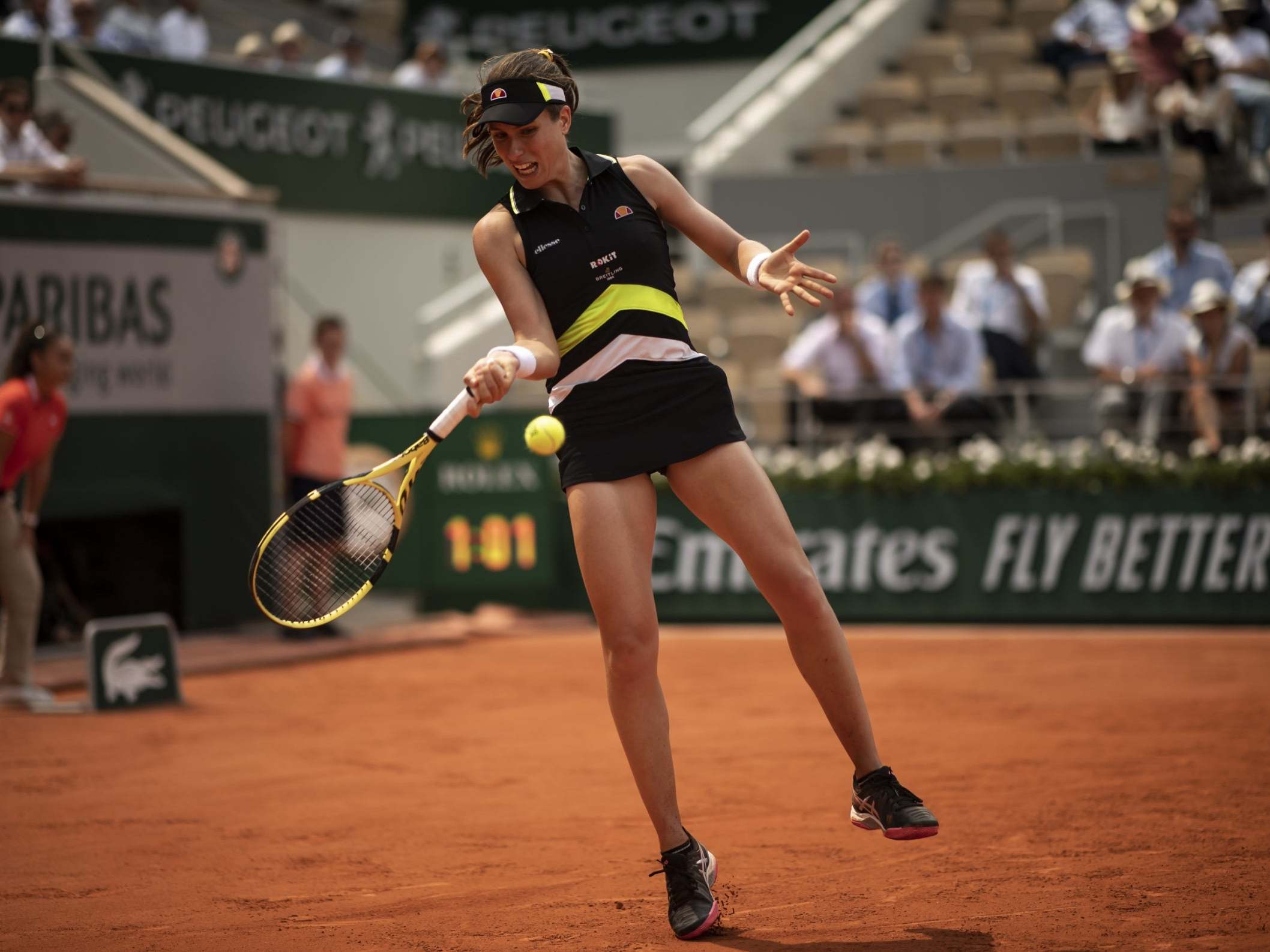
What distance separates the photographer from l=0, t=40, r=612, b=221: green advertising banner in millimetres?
14719

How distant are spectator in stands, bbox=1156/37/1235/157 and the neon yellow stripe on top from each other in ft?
40.1

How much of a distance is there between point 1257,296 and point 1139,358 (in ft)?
4.67

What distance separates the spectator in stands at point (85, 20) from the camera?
14.5 meters

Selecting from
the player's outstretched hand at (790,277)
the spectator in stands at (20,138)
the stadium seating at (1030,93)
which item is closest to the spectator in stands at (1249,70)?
the stadium seating at (1030,93)

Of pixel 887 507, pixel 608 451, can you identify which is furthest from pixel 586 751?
pixel 887 507

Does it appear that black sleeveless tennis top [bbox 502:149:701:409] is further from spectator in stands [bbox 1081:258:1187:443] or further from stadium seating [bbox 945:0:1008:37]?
stadium seating [bbox 945:0:1008:37]

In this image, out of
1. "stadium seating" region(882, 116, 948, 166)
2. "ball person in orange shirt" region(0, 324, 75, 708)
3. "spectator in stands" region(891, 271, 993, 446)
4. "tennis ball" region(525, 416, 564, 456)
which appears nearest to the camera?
"tennis ball" region(525, 416, 564, 456)

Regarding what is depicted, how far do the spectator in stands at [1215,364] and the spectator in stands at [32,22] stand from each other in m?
9.37

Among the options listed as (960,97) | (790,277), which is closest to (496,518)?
(960,97)

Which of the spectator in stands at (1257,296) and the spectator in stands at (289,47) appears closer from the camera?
the spectator in stands at (1257,296)

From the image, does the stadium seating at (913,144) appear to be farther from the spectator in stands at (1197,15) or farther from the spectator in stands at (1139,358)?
the spectator in stands at (1139,358)

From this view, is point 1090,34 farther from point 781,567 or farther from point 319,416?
point 781,567

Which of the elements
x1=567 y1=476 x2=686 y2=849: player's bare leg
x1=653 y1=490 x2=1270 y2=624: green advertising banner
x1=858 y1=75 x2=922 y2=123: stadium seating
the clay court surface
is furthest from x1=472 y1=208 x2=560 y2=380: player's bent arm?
x1=858 y1=75 x2=922 y2=123: stadium seating

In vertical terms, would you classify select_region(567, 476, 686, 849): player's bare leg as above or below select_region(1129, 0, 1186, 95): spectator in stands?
below
